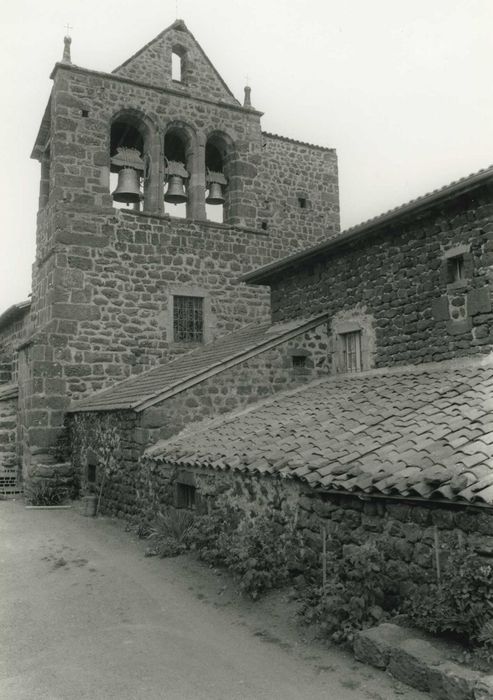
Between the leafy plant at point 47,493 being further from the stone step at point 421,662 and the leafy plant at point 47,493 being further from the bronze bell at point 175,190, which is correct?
the stone step at point 421,662

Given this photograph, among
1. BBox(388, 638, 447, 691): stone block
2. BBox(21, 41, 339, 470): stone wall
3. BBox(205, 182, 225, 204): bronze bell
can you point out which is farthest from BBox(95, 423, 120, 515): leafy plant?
BBox(388, 638, 447, 691): stone block

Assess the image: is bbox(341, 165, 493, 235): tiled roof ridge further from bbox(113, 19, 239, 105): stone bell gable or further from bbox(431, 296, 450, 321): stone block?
bbox(113, 19, 239, 105): stone bell gable

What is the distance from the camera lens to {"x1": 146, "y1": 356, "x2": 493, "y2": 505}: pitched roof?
5895mm

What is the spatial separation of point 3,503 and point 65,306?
16.1 feet

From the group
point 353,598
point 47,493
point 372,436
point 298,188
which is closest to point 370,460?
point 372,436

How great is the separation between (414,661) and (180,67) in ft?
54.7

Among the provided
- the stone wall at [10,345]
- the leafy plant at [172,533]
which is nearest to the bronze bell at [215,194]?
the stone wall at [10,345]

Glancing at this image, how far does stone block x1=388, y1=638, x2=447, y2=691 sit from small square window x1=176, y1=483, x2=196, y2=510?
5466 millimetres

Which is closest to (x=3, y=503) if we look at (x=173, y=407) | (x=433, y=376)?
(x=173, y=407)

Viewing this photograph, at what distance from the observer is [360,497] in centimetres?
637

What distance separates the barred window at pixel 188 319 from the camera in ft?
52.8

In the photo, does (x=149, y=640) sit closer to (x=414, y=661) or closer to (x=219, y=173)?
(x=414, y=661)

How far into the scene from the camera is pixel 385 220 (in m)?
10.4

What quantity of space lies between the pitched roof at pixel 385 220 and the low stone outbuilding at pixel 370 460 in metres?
2.48
